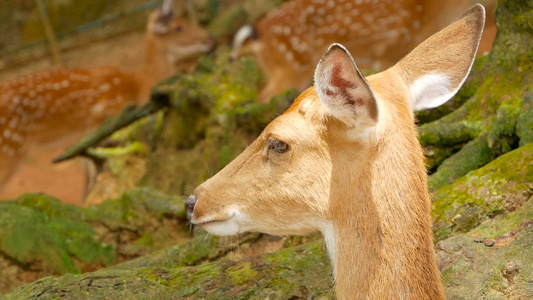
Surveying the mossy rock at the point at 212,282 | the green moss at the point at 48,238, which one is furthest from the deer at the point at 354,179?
the green moss at the point at 48,238

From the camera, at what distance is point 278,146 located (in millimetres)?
2566

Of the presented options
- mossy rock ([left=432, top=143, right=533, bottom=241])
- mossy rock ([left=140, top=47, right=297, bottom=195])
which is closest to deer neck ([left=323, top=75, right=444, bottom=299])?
mossy rock ([left=432, top=143, right=533, bottom=241])

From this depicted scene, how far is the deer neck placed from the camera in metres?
2.38

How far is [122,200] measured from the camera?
491 centimetres

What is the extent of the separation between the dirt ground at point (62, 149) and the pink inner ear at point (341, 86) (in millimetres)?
7120

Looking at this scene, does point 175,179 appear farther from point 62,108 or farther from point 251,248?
point 62,108

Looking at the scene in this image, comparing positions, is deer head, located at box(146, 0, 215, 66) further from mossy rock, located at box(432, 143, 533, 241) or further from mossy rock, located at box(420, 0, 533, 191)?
mossy rock, located at box(432, 143, 533, 241)

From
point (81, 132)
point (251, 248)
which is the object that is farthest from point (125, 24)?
point (251, 248)

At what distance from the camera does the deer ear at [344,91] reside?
2.18 metres

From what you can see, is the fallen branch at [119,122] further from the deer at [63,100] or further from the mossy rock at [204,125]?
the deer at [63,100]

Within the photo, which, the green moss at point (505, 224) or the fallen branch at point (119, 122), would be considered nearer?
the green moss at point (505, 224)

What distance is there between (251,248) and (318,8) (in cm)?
509

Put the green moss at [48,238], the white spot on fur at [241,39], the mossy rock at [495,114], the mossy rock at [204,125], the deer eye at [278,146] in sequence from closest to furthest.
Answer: the deer eye at [278,146]
the mossy rock at [495,114]
the green moss at [48,238]
the mossy rock at [204,125]
the white spot on fur at [241,39]

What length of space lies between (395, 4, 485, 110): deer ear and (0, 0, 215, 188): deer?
706 cm
